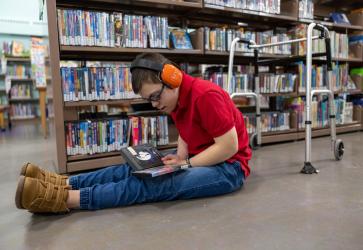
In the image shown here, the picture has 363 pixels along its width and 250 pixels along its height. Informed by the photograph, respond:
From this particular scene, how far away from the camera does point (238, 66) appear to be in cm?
300

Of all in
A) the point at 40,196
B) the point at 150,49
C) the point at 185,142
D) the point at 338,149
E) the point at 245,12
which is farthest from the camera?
the point at 245,12

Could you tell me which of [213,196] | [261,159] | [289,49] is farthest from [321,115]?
[213,196]

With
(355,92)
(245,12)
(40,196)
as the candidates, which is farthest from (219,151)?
(355,92)

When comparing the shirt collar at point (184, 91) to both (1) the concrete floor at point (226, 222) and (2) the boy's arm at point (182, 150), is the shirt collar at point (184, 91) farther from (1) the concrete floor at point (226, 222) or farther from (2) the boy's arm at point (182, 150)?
(1) the concrete floor at point (226, 222)

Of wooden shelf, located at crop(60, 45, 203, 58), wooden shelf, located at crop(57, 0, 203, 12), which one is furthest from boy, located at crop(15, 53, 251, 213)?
wooden shelf, located at crop(57, 0, 203, 12)

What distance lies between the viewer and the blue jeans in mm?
1132

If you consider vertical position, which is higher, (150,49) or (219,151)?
(150,49)

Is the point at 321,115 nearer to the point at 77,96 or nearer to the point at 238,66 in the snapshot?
the point at 238,66

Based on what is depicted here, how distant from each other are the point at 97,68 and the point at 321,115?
7.20ft

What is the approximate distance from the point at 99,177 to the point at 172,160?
0.31 metres

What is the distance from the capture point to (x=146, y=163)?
122 centimetres

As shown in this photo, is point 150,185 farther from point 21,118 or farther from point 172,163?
point 21,118

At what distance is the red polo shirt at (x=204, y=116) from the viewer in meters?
1.13

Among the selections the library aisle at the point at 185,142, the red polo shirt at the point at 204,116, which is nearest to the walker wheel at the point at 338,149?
the library aisle at the point at 185,142
